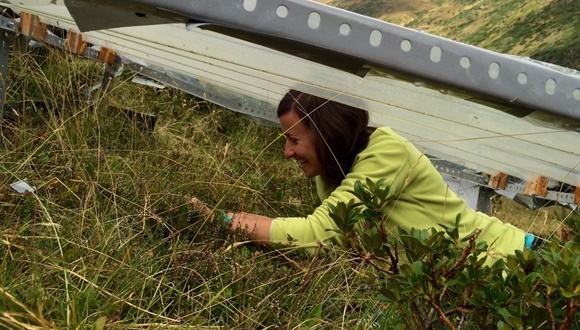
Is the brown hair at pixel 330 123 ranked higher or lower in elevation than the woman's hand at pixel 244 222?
higher

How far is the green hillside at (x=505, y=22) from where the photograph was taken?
30625 millimetres

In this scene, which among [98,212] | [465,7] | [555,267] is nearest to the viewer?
[555,267]

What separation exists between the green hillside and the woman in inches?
936

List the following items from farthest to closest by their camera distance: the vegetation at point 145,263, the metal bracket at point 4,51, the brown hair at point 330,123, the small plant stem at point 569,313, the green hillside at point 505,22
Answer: the green hillside at point 505,22, the metal bracket at point 4,51, the brown hair at point 330,123, the vegetation at point 145,263, the small plant stem at point 569,313

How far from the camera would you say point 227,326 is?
145cm

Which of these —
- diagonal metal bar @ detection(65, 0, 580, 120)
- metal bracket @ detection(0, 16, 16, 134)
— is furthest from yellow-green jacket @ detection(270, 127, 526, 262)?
metal bracket @ detection(0, 16, 16, 134)

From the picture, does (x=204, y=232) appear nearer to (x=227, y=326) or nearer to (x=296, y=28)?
(x=227, y=326)

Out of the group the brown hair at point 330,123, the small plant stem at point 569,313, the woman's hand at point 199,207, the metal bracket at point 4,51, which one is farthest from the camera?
the metal bracket at point 4,51

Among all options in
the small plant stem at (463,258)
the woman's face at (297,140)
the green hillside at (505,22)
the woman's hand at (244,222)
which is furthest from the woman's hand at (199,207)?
the green hillside at (505,22)

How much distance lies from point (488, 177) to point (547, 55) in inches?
1049

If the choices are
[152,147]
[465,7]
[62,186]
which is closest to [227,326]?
[62,186]

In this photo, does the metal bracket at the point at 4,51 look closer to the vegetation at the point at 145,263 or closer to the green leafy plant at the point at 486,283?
the vegetation at the point at 145,263

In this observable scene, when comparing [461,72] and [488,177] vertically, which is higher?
[461,72]

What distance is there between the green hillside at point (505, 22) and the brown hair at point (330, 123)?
77.9ft
